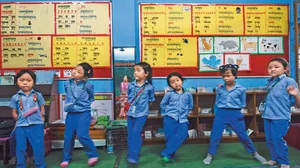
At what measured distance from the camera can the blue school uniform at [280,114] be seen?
324cm

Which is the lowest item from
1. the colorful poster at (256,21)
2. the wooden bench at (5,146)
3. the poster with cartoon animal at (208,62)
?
the wooden bench at (5,146)

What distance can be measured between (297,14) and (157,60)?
264 centimetres

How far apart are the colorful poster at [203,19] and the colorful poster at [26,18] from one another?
2.49 meters

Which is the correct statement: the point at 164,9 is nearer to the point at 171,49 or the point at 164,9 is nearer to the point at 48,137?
the point at 171,49

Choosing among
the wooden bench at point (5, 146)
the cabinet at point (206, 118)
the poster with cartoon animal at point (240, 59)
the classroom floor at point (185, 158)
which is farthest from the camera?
the poster with cartoon animal at point (240, 59)

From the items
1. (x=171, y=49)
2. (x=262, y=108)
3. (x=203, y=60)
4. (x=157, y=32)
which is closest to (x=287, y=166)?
(x=262, y=108)

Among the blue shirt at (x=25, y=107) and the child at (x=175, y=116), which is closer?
the blue shirt at (x=25, y=107)

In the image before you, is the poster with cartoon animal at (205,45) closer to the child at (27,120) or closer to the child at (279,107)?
the child at (279,107)

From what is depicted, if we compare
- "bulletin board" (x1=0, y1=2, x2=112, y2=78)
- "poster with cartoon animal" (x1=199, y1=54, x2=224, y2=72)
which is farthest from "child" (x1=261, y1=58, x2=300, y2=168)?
"bulletin board" (x1=0, y1=2, x2=112, y2=78)

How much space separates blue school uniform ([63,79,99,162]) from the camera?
357cm

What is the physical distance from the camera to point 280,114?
3.24 m

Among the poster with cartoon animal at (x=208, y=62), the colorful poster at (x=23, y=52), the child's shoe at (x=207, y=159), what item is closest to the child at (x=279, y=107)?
the child's shoe at (x=207, y=159)

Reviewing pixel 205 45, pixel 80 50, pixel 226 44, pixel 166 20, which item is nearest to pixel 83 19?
pixel 80 50

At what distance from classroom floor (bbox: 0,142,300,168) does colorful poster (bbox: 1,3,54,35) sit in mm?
2114
